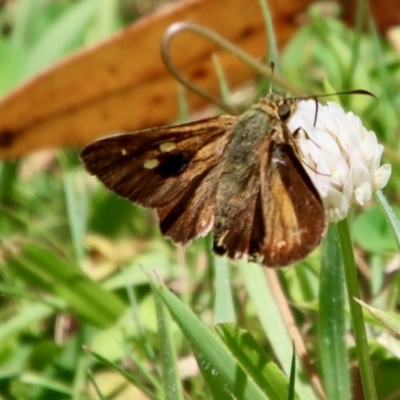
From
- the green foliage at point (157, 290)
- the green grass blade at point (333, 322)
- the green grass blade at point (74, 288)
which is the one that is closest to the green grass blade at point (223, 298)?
the green foliage at point (157, 290)

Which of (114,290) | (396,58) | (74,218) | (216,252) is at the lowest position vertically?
(396,58)

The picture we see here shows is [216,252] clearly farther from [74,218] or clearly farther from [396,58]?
[396,58]

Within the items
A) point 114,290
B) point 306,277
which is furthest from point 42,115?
point 306,277

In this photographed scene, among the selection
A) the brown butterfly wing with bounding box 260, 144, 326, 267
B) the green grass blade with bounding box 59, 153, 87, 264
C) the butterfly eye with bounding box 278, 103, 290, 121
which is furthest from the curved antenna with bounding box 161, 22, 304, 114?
the brown butterfly wing with bounding box 260, 144, 326, 267

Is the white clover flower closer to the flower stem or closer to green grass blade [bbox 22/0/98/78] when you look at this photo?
Result: the flower stem

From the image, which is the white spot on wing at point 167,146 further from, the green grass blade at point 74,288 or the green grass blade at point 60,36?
the green grass blade at point 60,36

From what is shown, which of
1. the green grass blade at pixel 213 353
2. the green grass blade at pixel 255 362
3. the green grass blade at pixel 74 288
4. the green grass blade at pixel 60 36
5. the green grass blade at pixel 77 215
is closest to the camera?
the green grass blade at pixel 213 353
